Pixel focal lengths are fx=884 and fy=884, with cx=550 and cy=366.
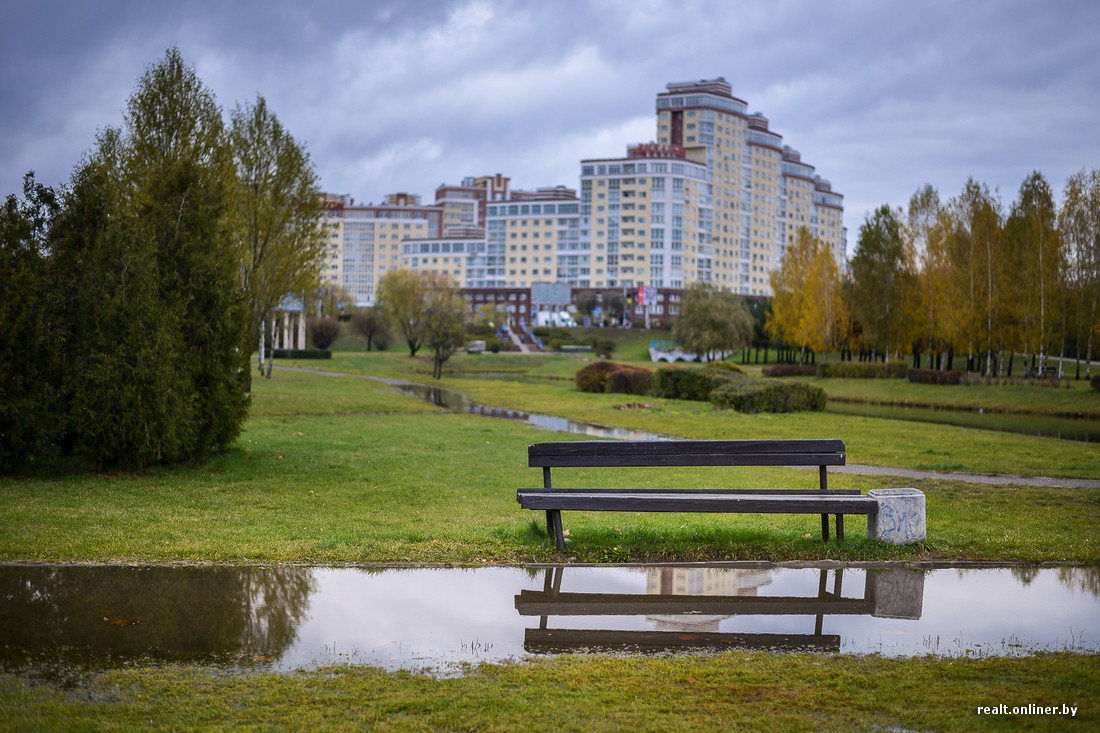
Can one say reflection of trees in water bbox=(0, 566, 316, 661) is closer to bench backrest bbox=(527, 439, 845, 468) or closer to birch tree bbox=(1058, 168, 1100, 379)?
bench backrest bbox=(527, 439, 845, 468)

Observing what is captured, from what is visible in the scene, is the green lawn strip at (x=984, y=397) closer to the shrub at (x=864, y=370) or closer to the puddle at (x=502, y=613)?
the shrub at (x=864, y=370)

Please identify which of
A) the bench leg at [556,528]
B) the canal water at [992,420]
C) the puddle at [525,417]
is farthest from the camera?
the canal water at [992,420]

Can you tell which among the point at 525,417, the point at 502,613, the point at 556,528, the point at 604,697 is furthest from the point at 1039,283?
the point at 604,697

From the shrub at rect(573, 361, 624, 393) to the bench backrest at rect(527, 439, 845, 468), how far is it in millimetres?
33284

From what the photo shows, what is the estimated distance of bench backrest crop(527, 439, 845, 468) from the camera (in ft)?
27.7

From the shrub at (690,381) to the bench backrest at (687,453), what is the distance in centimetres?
2483

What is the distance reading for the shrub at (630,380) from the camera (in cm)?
4025

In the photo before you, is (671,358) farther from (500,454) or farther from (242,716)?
(242,716)

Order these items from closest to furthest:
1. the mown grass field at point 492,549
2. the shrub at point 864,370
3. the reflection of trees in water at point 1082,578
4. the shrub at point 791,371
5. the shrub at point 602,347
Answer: the mown grass field at point 492,549
the reflection of trees in water at point 1082,578
the shrub at point 864,370
the shrub at point 791,371
the shrub at point 602,347

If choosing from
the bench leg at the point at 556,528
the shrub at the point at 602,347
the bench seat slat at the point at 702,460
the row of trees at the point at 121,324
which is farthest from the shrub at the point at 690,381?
the shrub at the point at 602,347

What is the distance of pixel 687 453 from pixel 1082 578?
11.7 feet

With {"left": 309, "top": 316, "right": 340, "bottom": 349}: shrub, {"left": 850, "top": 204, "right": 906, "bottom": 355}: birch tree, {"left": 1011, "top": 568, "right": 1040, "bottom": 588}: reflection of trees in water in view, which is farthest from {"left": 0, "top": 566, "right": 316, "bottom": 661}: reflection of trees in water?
{"left": 309, "top": 316, "right": 340, "bottom": 349}: shrub

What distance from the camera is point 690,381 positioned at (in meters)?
35.8

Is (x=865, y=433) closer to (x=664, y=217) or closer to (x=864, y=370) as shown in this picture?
(x=864, y=370)
